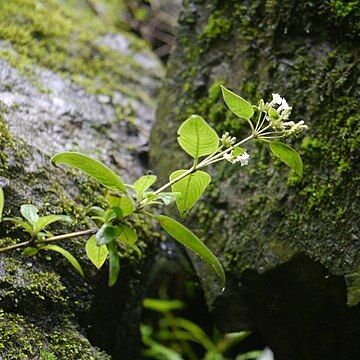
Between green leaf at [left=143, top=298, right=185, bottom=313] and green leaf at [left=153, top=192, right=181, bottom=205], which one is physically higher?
green leaf at [left=153, top=192, right=181, bottom=205]

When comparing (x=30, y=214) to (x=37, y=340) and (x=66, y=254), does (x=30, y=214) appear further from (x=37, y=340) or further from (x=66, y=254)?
(x=37, y=340)

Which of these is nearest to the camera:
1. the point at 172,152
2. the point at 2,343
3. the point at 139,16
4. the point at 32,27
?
the point at 2,343

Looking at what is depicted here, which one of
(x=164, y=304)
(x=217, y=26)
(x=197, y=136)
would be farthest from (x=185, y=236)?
(x=164, y=304)

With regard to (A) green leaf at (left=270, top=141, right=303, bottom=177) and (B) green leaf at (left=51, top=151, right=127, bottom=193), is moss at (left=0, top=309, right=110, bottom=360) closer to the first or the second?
(B) green leaf at (left=51, top=151, right=127, bottom=193)

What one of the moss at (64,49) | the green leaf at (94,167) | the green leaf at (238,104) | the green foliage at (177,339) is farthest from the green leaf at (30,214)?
the green foliage at (177,339)

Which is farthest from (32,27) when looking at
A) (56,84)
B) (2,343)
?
(2,343)

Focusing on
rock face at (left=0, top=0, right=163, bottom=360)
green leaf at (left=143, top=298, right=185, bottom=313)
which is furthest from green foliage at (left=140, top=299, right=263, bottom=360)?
rock face at (left=0, top=0, right=163, bottom=360)

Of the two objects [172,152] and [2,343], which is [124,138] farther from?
[2,343]
